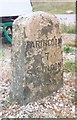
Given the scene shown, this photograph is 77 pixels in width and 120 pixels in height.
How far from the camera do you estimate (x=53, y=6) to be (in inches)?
111

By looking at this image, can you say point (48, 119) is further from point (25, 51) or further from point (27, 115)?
point (25, 51)

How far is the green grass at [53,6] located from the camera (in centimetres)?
282

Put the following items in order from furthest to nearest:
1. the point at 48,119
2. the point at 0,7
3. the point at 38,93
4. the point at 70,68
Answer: the point at 0,7 → the point at 70,68 → the point at 38,93 → the point at 48,119

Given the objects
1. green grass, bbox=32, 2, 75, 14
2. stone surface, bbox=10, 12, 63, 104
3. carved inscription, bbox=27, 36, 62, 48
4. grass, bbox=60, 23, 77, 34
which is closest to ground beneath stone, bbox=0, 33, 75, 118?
stone surface, bbox=10, 12, 63, 104

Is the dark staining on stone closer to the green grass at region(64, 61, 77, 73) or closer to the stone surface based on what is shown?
the stone surface

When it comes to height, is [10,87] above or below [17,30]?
below

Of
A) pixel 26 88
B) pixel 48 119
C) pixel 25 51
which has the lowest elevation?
pixel 48 119

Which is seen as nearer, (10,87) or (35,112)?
(35,112)

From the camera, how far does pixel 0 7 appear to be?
3.12 metres

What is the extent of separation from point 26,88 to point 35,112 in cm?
16

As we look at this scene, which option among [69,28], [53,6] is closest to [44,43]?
[53,6]

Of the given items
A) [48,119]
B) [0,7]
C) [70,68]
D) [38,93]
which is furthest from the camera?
[0,7]

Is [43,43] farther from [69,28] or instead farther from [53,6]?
[69,28]

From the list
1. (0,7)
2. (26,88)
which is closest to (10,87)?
(26,88)
